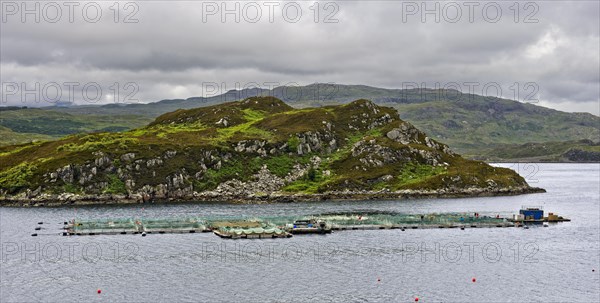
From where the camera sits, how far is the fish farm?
141 metres

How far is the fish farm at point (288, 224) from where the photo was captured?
141125 mm

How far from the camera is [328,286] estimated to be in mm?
93375

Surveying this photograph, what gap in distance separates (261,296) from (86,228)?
2786 inches

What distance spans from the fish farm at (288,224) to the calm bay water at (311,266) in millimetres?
4015

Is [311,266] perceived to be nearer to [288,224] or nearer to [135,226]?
[288,224]

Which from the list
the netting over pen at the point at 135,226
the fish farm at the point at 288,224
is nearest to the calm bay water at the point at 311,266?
the fish farm at the point at 288,224

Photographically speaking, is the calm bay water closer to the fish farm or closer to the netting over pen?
the fish farm

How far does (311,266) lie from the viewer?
107 meters

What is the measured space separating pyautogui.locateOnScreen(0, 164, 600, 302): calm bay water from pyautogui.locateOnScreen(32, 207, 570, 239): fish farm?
401cm

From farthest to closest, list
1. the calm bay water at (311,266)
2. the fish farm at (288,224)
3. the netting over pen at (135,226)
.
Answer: the netting over pen at (135,226), the fish farm at (288,224), the calm bay water at (311,266)

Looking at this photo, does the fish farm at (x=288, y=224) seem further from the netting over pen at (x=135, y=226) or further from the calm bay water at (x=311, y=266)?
the calm bay water at (x=311, y=266)

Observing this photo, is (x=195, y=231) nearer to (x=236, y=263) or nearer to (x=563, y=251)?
(x=236, y=263)

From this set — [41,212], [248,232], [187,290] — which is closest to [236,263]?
[187,290]

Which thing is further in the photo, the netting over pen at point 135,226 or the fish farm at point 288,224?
the netting over pen at point 135,226
